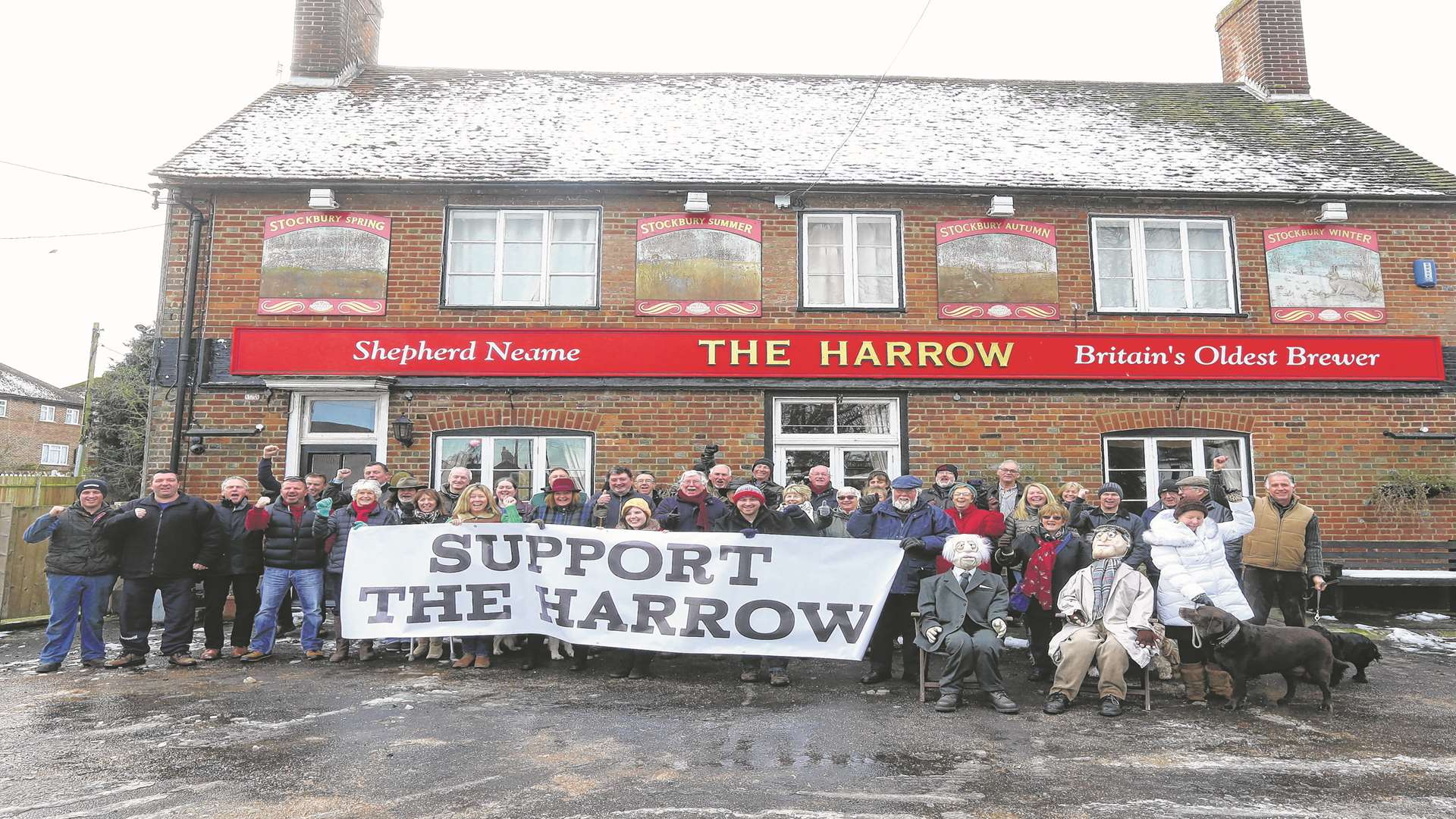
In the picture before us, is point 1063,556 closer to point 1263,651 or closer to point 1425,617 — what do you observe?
point 1263,651

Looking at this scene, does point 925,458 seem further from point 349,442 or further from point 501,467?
point 349,442

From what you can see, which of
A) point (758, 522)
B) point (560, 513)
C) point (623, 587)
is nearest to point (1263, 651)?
point (758, 522)

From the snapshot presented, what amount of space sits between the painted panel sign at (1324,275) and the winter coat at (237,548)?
11969 millimetres

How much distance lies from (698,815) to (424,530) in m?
4.13

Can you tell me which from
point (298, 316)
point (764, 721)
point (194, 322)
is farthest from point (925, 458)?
point (194, 322)

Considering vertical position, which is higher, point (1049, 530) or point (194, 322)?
point (194, 322)

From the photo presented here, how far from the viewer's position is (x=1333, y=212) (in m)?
11.0

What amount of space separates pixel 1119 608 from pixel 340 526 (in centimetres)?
644

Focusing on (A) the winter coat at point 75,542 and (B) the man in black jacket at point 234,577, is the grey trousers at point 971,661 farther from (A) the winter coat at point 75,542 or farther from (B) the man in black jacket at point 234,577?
(A) the winter coat at point 75,542

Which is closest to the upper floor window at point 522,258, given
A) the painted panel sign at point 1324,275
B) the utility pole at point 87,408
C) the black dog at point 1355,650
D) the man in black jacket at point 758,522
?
the man in black jacket at point 758,522

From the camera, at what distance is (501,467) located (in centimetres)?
1052

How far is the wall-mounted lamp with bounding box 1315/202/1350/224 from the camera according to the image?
36.0ft

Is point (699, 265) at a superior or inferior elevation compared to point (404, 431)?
superior

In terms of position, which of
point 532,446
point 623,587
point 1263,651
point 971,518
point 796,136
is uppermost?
point 796,136
